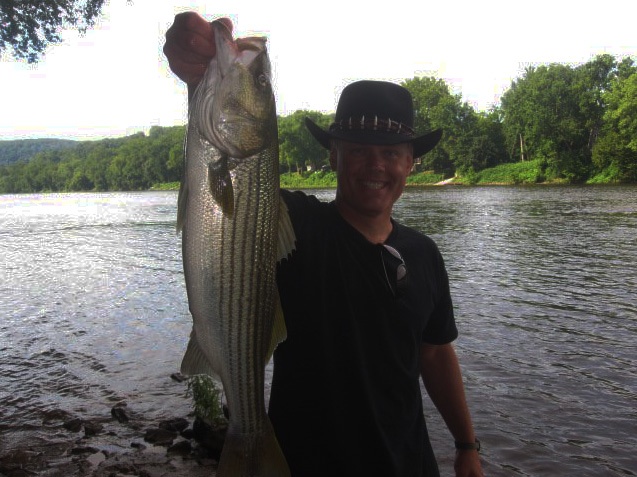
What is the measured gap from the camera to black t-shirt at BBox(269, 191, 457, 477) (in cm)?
263

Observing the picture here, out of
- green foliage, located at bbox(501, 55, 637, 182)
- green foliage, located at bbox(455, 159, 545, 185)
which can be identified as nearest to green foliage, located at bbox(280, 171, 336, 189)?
green foliage, located at bbox(455, 159, 545, 185)

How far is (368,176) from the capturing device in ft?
9.49

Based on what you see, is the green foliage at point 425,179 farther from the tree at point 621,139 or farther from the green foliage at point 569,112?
the tree at point 621,139

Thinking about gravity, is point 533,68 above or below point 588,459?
above

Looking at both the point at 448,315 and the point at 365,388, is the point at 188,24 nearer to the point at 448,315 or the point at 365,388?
the point at 365,388

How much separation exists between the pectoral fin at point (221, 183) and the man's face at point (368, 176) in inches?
33.0

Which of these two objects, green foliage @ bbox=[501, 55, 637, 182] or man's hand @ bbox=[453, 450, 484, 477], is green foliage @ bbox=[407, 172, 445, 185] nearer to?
green foliage @ bbox=[501, 55, 637, 182]

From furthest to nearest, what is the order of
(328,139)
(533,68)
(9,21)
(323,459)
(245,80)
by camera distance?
(533,68) → (9,21) → (328,139) → (323,459) → (245,80)

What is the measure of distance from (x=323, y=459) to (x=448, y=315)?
1148 millimetres

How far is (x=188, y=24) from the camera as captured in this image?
234 cm

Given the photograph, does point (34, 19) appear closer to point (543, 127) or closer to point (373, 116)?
point (373, 116)

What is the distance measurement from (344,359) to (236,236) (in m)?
0.84

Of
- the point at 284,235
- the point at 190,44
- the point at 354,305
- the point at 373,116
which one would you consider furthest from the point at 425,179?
the point at 190,44

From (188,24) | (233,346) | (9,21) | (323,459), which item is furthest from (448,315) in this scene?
(9,21)
